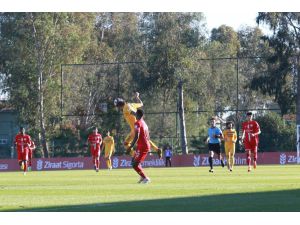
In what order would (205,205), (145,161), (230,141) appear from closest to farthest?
1. (205,205)
2. (230,141)
3. (145,161)

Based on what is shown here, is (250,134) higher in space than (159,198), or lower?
higher

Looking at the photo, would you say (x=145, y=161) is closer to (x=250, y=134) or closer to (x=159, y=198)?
(x=250, y=134)

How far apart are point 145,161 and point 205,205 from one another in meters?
46.7

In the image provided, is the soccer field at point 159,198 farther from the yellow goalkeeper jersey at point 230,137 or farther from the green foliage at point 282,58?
the green foliage at point 282,58

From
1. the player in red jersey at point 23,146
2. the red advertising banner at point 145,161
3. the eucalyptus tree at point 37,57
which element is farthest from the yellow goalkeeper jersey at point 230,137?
the eucalyptus tree at point 37,57

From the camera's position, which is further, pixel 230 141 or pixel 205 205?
pixel 230 141

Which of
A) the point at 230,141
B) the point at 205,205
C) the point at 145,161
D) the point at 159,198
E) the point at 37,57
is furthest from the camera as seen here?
the point at 37,57

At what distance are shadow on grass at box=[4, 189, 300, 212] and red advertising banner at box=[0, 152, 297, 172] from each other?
42994 mm

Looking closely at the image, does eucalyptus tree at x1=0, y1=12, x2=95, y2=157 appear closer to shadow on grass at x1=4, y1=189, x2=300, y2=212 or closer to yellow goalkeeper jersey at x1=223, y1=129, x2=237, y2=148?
yellow goalkeeper jersey at x1=223, y1=129, x2=237, y2=148

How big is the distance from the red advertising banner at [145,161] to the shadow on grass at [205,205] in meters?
43.0

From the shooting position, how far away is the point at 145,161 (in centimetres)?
6425

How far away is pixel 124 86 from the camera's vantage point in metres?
84.2

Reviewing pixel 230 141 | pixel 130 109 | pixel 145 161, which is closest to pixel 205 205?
pixel 130 109

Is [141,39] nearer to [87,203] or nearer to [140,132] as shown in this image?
[140,132]
